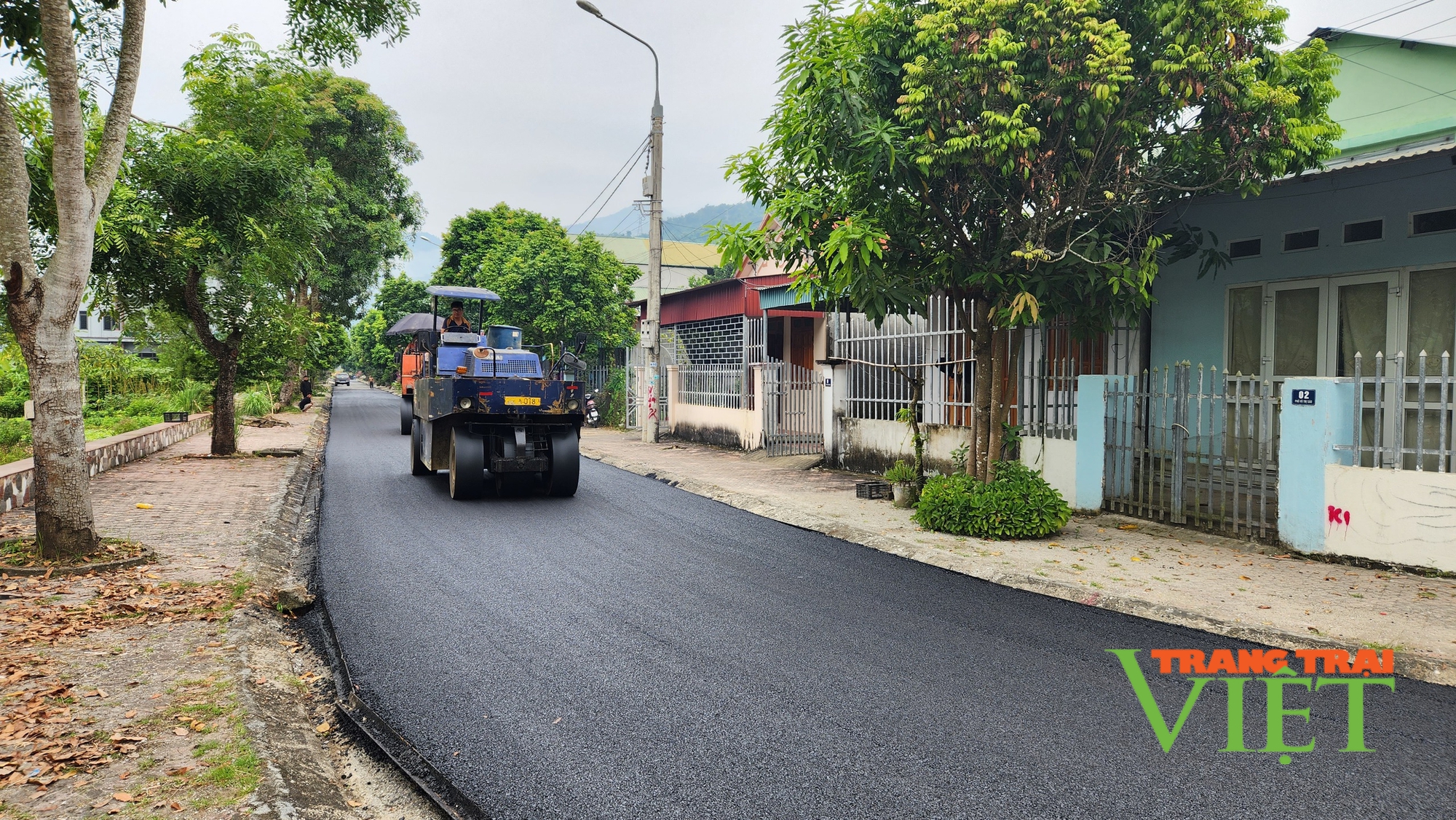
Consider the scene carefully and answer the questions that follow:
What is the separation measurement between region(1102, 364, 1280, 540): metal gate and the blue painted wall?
764 mm

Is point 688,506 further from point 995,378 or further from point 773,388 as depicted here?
point 773,388

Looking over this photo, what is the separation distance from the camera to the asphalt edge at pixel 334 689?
3.32 m

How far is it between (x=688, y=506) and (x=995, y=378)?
12.9 ft

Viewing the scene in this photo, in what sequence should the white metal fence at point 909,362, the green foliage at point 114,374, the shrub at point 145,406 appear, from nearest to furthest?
the white metal fence at point 909,362 < the shrub at point 145,406 < the green foliage at point 114,374

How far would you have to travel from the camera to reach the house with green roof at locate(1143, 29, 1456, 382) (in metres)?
8.55

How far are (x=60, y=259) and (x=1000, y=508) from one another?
26.0ft

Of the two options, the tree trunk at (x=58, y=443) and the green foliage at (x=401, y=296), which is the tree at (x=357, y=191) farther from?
the tree trunk at (x=58, y=443)

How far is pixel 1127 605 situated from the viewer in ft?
19.6

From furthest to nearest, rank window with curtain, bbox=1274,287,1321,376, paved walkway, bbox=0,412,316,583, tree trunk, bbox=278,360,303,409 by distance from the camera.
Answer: tree trunk, bbox=278,360,303,409 < window with curtain, bbox=1274,287,1321,376 < paved walkway, bbox=0,412,316,583

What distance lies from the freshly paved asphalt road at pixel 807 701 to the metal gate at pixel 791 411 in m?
8.73

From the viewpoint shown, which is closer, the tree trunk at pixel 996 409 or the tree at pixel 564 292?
the tree trunk at pixel 996 409

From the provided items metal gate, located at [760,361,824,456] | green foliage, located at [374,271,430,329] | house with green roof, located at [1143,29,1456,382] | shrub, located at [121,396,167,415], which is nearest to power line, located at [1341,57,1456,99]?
house with green roof, located at [1143,29,1456,382]

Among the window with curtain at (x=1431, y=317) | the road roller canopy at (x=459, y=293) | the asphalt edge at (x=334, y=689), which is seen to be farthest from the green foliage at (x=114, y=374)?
the window with curtain at (x=1431, y=317)

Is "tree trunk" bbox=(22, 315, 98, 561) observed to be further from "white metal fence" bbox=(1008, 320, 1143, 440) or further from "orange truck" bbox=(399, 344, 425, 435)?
"orange truck" bbox=(399, 344, 425, 435)
